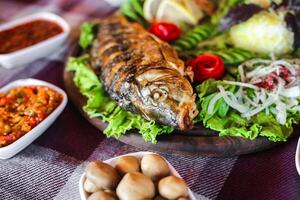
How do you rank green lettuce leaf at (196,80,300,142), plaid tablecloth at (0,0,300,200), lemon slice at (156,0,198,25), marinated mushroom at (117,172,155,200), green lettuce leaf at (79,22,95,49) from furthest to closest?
lemon slice at (156,0,198,25) < green lettuce leaf at (79,22,95,49) < green lettuce leaf at (196,80,300,142) < plaid tablecloth at (0,0,300,200) < marinated mushroom at (117,172,155,200)

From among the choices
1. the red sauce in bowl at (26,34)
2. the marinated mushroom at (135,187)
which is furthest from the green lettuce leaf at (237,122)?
the red sauce in bowl at (26,34)

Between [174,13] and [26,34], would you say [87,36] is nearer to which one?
[26,34]

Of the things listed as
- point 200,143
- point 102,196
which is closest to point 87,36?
point 200,143

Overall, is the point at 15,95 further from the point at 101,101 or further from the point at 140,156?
the point at 140,156

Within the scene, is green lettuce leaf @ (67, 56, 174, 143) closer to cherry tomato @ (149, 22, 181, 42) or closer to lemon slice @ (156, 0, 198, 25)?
cherry tomato @ (149, 22, 181, 42)

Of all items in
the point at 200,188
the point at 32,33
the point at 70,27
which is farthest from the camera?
the point at 70,27

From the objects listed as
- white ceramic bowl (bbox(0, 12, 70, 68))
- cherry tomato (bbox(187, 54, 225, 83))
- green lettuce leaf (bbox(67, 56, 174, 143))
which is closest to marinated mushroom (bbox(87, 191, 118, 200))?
green lettuce leaf (bbox(67, 56, 174, 143))

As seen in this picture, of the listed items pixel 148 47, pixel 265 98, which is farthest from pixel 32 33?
pixel 265 98
